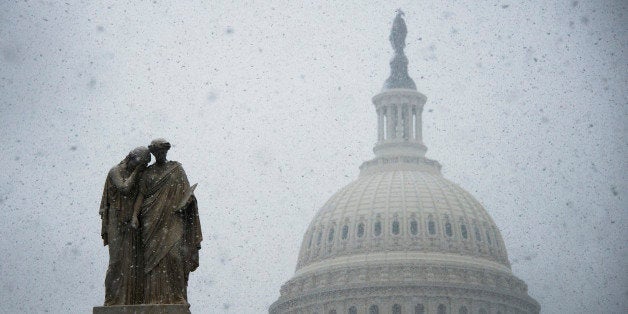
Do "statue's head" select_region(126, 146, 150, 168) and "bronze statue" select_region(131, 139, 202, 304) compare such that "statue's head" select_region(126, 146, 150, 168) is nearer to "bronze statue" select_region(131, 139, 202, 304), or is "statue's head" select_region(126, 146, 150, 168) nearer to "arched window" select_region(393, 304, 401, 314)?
"bronze statue" select_region(131, 139, 202, 304)

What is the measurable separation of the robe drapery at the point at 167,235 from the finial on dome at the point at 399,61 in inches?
4697

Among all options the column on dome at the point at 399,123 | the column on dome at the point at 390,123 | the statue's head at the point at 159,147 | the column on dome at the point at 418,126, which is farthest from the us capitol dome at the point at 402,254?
the statue's head at the point at 159,147

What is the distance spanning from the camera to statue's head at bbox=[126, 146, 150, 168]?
38.2 ft

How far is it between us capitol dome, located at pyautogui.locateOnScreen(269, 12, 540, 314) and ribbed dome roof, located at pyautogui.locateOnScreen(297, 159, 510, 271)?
93mm

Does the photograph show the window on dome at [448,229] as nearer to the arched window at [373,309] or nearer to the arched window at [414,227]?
the arched window at [414,227]

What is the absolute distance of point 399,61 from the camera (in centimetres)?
13550

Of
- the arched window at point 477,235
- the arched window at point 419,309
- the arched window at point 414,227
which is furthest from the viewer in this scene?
the arched window at point 477,235

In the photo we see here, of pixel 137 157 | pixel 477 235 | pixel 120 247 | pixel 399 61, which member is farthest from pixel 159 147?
pixel 399 61

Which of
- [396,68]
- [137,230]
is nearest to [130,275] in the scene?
[137,230]

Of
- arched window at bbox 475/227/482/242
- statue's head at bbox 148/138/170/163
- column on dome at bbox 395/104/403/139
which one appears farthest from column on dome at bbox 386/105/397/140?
statue's head at bbox 148/138/170/163

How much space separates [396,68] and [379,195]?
21654 millimetres

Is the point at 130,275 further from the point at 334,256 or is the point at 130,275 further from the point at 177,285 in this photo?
the point at 334,256

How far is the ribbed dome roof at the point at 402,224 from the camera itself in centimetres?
11388

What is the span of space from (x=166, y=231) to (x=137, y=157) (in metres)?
0.76
